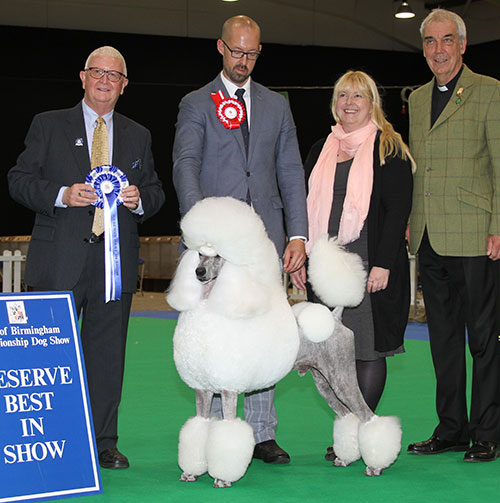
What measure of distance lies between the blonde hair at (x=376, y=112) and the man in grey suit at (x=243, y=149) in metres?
0.28

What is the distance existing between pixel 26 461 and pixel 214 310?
807 mm

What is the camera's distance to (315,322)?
2762mm

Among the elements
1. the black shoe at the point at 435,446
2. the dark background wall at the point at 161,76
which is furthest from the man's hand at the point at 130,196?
the dark background wall at the point at 161,76

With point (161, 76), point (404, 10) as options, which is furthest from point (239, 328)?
point (161, 76)

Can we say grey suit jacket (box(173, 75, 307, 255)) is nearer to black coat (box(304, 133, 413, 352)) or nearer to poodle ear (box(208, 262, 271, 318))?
black coat (box(304, 133, 413, 352))

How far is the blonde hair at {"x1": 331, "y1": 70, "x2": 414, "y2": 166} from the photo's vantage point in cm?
311

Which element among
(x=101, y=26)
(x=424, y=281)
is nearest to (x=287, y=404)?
(x=424, y=281)

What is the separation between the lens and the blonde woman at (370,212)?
307 cm

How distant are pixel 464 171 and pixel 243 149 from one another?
0.99 m

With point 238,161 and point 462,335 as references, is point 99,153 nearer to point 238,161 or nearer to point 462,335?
point 238,161

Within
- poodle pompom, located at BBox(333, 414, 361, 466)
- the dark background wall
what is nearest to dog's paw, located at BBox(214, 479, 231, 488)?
poodle pompom, located at BBox(333, 414, 361, 466)

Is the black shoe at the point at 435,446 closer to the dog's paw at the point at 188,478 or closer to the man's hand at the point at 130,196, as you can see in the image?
the dog's paw at the point at 188,478

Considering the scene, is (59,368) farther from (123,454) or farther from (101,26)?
(101,26)

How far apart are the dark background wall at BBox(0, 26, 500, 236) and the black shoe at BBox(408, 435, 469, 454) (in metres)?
9.73
